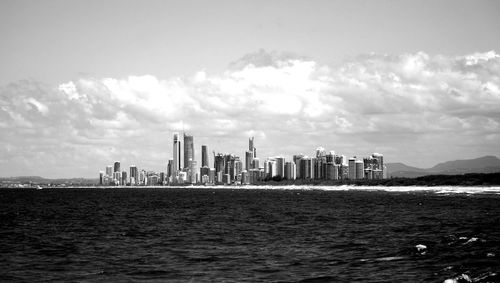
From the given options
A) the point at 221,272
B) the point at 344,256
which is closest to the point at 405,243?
the point at 344,256

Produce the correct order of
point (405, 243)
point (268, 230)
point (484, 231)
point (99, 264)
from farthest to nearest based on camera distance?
point (268, 230), point (484, 231), point (405, 243), point (99, 264)

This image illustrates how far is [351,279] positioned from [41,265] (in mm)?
22810

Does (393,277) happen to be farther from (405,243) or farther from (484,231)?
(484,231)

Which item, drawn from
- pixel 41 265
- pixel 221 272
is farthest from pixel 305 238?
pixel 41 265

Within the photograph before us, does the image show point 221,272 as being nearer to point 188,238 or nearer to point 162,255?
point 162,255

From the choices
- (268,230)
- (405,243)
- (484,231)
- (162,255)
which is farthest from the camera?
(268,230)

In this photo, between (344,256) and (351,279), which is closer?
(351,279)

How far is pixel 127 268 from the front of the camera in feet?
125

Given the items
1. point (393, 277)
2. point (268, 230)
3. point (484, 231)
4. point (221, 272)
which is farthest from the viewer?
point (268, 230)

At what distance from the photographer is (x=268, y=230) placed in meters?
64.7

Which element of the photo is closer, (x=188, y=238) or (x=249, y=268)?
(x=249, y=268)

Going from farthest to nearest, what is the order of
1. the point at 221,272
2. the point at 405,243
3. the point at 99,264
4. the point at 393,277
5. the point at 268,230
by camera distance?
the point at 268,230 < the point at 405,243 < the point at 99,264 < the point at 221,272 < the point at 393,277

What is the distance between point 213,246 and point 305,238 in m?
10.5

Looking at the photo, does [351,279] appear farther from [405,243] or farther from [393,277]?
[405,243]
